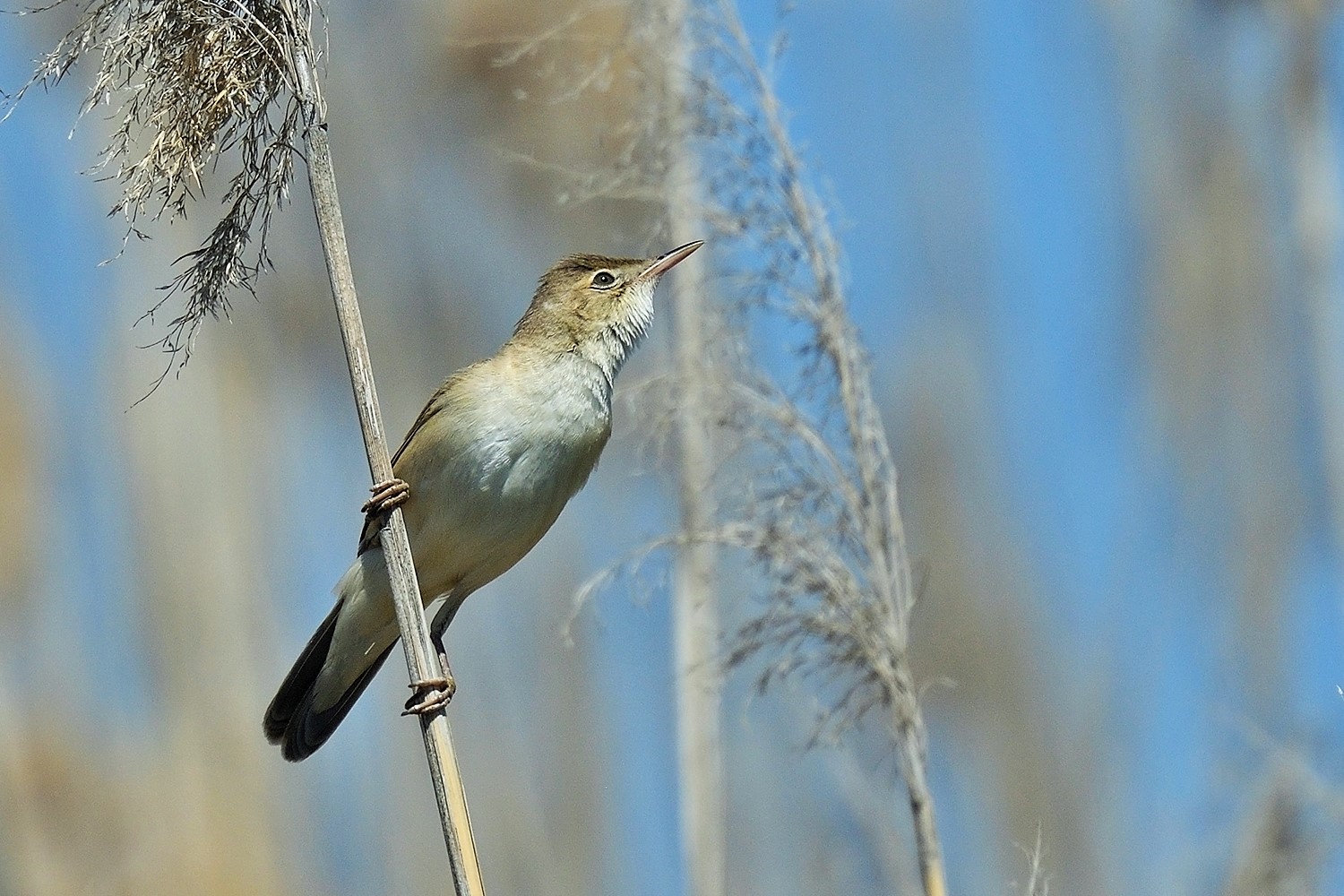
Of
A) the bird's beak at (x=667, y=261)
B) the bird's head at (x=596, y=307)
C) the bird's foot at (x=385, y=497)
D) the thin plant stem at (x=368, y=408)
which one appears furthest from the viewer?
the bird's head at (x=596, y=307)

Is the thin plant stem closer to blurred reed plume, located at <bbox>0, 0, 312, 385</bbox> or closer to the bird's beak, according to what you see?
blurred reed plume, located at <bbox>0, 0, 312, 385</bbox>

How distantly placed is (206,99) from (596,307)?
1280 mm

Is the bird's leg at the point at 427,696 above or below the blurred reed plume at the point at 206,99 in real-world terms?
below

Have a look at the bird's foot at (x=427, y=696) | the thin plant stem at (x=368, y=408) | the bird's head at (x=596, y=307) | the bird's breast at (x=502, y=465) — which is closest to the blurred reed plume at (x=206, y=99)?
the thin plant stem at (x=368, y=408)

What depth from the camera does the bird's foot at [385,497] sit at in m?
2.29

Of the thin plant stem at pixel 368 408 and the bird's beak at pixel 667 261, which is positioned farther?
the bird's beak at pixel 667 261

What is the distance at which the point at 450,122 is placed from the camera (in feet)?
15.1

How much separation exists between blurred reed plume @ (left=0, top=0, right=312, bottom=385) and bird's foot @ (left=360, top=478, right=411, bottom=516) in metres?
0.39

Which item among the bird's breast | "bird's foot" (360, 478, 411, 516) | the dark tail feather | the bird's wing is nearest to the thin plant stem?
"bird's foot" (360, 478, 411, 516)

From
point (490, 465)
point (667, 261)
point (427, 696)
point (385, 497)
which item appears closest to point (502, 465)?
point (490, 465)

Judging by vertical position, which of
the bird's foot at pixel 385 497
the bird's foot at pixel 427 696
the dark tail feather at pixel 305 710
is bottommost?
the bird's foot at pixel 427 696

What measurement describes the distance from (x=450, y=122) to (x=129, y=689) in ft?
6.67

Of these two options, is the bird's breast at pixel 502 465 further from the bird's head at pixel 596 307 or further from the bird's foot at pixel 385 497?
the bird's foot at pixel 385 497

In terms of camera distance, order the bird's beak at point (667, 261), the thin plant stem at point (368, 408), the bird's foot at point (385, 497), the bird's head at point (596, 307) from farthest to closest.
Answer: the bird's head at point (596, 307) < the bird's beak at point (667, 261) < the bird's foot at point (385, 497) < the thin plant stem at point (368, 408)
